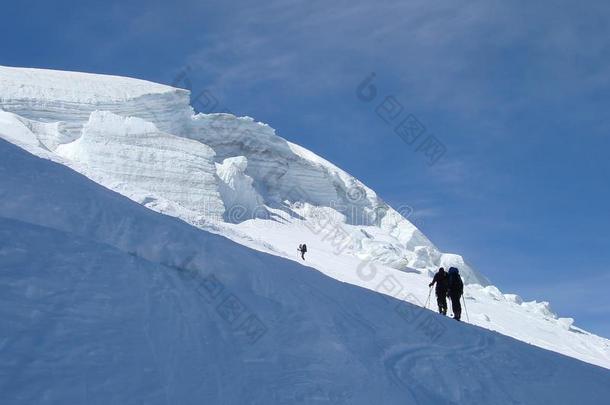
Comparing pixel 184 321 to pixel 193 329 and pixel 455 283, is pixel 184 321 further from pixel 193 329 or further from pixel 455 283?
pixel 455 283

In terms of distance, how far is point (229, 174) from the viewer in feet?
126

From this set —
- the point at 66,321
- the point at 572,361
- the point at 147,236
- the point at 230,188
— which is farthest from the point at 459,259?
the point at 66,321

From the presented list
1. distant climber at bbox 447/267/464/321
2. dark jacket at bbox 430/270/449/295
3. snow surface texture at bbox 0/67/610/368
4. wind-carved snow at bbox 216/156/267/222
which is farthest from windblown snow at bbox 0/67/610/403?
wind-carved snow at bbox 216/156/267/222

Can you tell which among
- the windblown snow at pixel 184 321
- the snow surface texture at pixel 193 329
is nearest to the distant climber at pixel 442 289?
the windblown snow at pixel 184 321

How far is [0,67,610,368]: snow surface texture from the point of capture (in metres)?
28.4

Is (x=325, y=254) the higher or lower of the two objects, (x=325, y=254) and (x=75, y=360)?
the higher

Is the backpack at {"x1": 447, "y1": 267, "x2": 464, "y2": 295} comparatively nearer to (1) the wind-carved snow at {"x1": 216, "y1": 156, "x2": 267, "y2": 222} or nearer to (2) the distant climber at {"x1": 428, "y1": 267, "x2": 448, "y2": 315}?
(2) the distant climber at {"x1": 428, "y1": 267, "x2": 448, "y2": 315}

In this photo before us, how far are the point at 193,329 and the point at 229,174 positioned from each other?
102 ft

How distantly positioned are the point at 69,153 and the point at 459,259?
27.7 metres

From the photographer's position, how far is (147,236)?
1013cm

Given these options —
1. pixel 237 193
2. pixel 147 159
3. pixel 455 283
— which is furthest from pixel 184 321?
pixel 237 193

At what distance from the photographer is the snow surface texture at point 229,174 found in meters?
28.4

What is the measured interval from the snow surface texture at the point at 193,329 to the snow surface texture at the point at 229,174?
37.7 feet

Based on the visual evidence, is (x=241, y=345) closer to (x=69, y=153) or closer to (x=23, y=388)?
(x=23, y=388)
